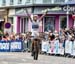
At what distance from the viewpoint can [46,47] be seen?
3559 cm

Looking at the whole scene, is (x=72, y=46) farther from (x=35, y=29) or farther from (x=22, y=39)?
(x=22, y=39)

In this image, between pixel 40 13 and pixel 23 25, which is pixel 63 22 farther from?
pixel 23 25

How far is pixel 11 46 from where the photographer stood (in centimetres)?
3916

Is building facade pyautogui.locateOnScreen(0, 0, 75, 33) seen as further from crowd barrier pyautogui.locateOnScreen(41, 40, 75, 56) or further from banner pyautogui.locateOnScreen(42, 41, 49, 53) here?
crowd barrier pyautogui.locateOnScreen(41, 40, 75, 56)

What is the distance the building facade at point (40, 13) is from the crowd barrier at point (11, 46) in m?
5.92

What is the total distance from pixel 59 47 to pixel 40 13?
15.4 m

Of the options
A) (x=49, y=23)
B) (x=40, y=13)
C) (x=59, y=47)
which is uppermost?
(x=40, y=13)

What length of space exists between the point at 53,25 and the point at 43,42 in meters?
13.2

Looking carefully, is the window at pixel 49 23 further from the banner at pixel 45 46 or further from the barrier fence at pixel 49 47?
the banner at pixel 45 46

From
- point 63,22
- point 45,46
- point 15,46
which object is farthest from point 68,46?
point 63,22

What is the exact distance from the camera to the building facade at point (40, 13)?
46.9m

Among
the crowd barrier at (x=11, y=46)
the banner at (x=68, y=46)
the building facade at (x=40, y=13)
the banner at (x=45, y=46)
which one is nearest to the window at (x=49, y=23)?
the building facade at (x=40, y=13)

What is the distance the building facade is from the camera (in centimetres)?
4688

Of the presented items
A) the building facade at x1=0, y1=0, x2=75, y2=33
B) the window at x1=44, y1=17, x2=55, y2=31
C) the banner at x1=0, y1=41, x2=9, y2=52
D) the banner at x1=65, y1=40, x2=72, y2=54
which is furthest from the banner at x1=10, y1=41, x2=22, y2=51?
the window at x1=44, y1=17, x2=55, y2=31
